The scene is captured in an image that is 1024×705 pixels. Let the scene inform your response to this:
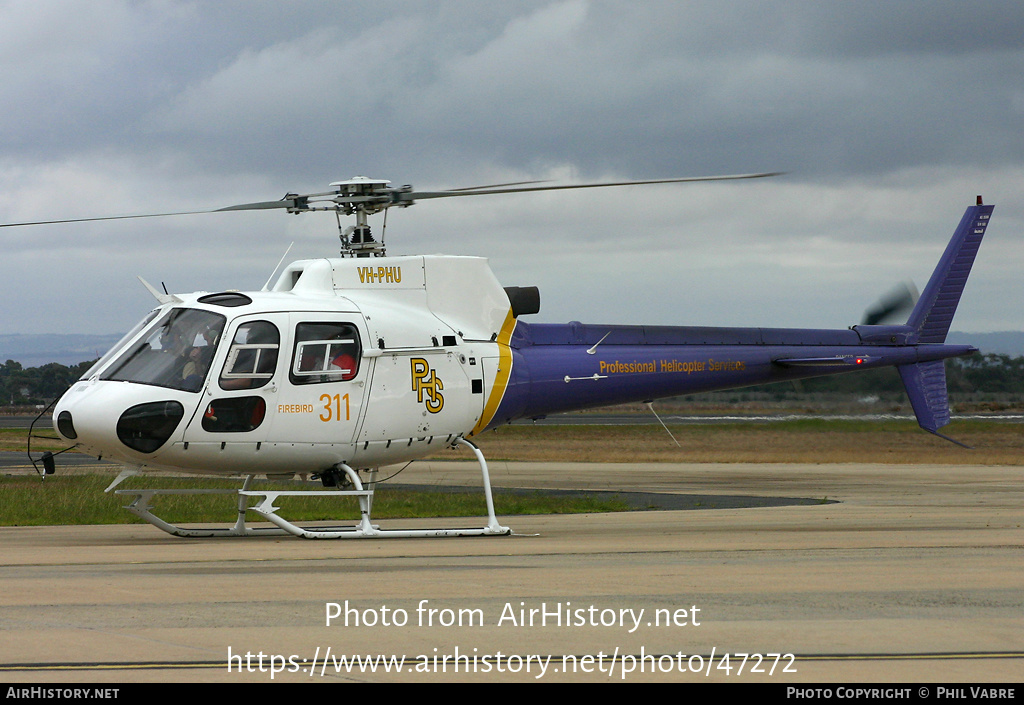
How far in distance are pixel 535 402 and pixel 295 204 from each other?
180 inches

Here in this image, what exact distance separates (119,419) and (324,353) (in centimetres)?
254

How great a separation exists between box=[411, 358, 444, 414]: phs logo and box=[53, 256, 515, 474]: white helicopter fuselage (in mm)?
15

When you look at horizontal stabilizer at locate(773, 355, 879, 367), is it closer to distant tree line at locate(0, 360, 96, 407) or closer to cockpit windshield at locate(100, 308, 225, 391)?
cockpit windshield at locate(100, 308, 225, 391)

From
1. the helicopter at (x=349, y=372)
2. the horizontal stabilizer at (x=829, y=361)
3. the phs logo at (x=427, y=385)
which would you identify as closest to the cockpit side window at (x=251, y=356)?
the helicopter at (x=349, y=372)

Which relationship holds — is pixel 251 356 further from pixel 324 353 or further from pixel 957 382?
pixel 957 382

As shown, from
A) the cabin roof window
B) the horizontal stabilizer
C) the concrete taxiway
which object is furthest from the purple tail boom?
the cabin roof window

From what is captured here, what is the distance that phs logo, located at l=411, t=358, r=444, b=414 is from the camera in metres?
15.4

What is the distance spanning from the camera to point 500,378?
16.5 meters

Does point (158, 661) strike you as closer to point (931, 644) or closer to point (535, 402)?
point (931, 644)

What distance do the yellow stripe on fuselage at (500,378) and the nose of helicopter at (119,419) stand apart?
4472 mm

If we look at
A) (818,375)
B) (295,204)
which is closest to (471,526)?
(295,204)

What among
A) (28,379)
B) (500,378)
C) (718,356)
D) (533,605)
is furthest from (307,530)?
(28,379)

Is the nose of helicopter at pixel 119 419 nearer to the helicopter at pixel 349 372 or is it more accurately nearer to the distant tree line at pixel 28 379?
the helicopter at pixel 349 372
